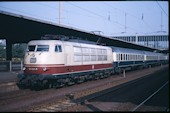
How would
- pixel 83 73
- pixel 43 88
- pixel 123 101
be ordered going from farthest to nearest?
pixel 83 73
pixel 43 88
pixel 123 101

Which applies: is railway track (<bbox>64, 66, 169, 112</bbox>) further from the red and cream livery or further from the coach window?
the coach window

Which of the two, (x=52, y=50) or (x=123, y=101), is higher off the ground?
(x=52, y=50)

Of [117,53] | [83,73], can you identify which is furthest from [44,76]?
[117,53]

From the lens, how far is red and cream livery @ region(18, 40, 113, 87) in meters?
17.2

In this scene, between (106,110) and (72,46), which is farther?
(72,46)

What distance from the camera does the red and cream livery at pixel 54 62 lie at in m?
17.2

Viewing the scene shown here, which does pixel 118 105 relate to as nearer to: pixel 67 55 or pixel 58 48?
pixel 58 48

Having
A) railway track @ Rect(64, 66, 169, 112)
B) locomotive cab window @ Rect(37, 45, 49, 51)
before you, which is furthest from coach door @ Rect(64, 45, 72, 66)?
railway track @ Rect(64, 66, 169, 112)

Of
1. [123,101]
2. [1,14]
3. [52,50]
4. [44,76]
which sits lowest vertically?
[123,101]

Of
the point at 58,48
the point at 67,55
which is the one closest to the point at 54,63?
the point at 58,48

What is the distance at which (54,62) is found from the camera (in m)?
17.7

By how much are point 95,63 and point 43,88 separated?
6895 millimetres

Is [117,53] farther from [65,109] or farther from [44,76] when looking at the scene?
[65,109]

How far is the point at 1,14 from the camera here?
66.3ft
